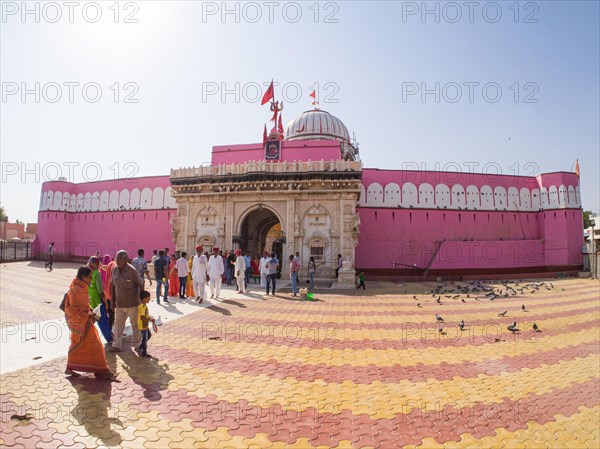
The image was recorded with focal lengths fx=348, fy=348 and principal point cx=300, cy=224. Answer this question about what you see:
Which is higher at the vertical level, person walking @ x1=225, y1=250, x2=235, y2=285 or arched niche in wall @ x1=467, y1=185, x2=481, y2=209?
arched niche in wall @ x1=467, y1=185, x2=481, y2=209

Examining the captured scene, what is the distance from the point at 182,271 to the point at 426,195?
1913cm

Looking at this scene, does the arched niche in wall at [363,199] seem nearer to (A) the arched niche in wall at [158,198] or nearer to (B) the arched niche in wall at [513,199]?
(B) the arched niche in wall at [513,199]

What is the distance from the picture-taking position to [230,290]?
14.8 m

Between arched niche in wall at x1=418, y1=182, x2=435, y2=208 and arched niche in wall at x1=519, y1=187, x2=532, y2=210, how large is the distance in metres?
7.01

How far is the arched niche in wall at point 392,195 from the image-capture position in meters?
25.0

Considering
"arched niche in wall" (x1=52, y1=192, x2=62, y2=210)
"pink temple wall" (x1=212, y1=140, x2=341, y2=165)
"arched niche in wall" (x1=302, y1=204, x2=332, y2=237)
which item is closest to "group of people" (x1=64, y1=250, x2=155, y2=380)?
"arched niche in wall" (x1=302, y1=204, x2=332, y2=237)

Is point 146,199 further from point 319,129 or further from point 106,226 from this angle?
point 319,129

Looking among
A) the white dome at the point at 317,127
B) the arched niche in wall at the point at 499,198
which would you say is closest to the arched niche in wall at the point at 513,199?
the arched niche in wall at the point at 499,198

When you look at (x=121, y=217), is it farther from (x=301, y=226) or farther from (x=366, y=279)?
(x=366, y=279)

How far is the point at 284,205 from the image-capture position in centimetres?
2064

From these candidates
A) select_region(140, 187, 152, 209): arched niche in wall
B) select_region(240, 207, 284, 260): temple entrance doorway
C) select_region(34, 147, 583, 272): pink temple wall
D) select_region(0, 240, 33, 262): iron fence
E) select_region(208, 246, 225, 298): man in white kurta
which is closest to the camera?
select_region(208, 246, 225, 298): man in white kurta

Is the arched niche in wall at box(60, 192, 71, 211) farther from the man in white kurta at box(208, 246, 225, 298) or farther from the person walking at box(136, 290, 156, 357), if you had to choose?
the person walking at box(136, 290, 156, 357)

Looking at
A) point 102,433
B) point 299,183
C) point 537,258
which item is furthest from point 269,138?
point 102,433

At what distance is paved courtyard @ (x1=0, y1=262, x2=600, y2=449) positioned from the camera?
12.2 feet
